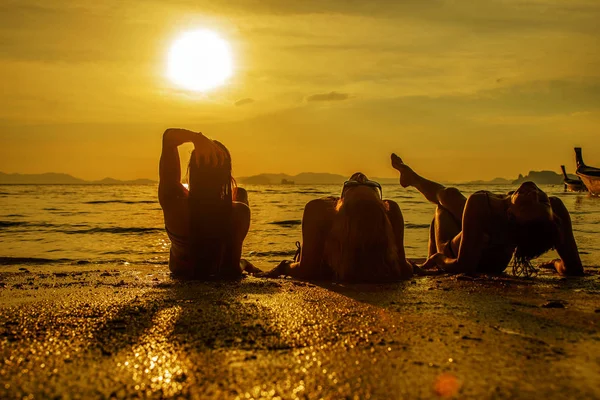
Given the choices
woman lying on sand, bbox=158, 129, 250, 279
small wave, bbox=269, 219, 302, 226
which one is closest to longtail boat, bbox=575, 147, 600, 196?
small wave, bbox=269, 219, 302, 226

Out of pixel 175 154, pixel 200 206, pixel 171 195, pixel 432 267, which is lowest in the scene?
pixel 432 267

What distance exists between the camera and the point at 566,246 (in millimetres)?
6047

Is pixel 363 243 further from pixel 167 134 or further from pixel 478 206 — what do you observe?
pixel 167 134

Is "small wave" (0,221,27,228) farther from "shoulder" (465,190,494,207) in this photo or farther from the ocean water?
"shoulder" (465,190,494,207)

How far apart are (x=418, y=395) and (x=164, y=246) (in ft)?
29.9

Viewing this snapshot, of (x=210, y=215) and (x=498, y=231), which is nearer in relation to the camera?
(x=210, y=215)

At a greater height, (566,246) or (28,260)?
(566,246)

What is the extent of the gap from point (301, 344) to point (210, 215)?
3119mm

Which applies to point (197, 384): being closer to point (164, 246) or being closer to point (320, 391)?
point (320, 391)

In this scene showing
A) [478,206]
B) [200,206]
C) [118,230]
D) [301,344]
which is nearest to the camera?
[301,344]

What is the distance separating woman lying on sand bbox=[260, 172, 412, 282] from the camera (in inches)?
195

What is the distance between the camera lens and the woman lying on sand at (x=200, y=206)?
222 inches

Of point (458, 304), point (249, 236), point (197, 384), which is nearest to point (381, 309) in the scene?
point (458, 304)

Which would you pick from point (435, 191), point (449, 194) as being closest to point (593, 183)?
point (435, 191)
